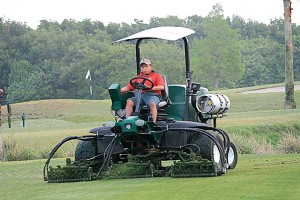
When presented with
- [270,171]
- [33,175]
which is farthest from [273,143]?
[270,171]

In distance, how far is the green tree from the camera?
404ft

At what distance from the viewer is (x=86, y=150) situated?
54.7 ft

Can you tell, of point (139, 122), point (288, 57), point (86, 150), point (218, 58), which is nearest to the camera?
point (139, 122)

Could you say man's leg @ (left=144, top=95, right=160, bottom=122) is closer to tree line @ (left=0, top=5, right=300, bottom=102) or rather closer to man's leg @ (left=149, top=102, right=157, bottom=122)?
man's leg @ (left=149, top=102, right=157, bottom=122)

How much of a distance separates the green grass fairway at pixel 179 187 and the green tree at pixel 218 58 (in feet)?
351

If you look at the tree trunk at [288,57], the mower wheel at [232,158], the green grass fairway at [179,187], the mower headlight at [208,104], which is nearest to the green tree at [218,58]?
the tree trunk at [288,57]

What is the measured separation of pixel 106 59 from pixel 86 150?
99.9 metres

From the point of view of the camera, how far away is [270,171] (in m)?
14.9

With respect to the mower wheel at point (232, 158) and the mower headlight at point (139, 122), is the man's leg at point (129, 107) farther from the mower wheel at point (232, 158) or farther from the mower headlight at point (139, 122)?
the mower wheel at point (232, 158)

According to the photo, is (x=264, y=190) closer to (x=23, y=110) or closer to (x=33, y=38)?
(x=23, y=110)

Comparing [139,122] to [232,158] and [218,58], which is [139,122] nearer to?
[232,158]

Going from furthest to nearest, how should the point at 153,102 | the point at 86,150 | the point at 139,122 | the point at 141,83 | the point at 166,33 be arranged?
the point at 86,150 → the point at 166,33 → the point at 141,83 → the point at 153,102 → the point at 139,122

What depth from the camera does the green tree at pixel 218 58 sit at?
4847 inches

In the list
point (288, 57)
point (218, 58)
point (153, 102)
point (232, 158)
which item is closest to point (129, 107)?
point (153, 102)
